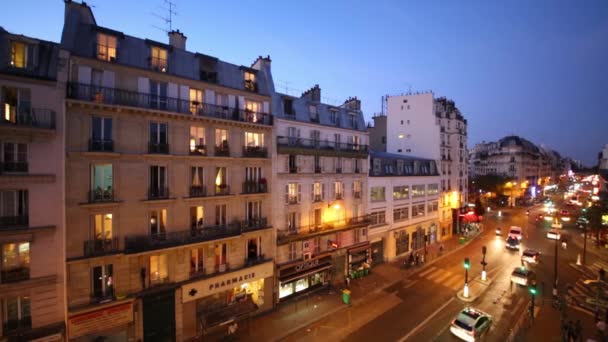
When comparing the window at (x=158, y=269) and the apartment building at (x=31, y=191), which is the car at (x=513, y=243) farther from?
the apartment building at (x=31, y=191)

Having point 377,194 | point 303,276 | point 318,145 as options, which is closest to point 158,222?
point 303,276

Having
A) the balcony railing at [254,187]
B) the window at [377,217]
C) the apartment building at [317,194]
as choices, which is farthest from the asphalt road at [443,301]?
the balcony railing at [254,187]

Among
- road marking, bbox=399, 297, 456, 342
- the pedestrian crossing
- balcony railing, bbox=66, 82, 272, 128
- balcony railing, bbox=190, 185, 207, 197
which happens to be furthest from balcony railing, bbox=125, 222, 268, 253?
the pedestrian crossing

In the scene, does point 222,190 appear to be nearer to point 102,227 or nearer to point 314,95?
point 102,227

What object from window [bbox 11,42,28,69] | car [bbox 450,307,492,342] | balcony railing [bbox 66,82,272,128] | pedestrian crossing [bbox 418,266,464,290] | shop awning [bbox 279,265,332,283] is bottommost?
pedestrian crossing [bbox 418,266,464,290]

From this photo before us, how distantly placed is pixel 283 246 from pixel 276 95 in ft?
43.8

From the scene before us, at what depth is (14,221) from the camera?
14.1 m

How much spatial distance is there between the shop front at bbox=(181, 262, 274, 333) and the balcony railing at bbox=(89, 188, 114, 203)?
24.2 feet

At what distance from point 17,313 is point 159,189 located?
29.1 feet

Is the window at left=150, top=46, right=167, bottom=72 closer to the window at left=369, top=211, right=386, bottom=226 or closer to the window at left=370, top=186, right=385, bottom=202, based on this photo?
the window at left=370, top=186, right=385, bottom=202

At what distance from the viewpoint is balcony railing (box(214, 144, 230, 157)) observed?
20703 mm

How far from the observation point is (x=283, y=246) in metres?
24.4

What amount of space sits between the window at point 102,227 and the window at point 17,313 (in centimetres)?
406

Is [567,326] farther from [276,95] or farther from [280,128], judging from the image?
[276,95]
